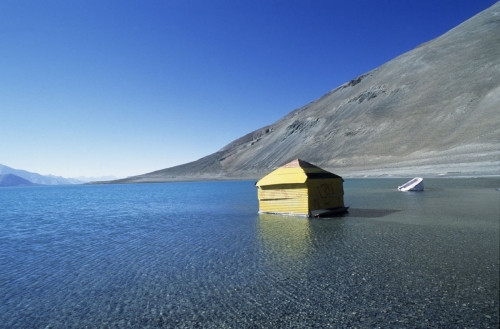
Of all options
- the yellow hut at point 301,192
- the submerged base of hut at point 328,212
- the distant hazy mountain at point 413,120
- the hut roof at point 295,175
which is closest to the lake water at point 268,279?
the submerged base of hut at point 328,212

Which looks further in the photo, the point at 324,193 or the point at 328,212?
the point at 324,193

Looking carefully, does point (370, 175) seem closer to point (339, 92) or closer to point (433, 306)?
point (433, 306)

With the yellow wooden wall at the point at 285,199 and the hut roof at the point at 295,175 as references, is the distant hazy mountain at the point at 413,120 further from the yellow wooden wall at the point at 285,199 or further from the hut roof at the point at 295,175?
the yellow wooden wall at the point at 285,199

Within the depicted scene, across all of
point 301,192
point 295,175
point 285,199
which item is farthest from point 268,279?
point 285,199

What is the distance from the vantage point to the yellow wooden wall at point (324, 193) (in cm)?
1758

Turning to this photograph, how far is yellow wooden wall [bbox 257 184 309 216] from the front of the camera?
696 inches

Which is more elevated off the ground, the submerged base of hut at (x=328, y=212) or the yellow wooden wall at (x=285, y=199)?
the yellow wooden wall at (x=285, y=199)

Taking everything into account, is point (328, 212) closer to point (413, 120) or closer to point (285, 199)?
point (285, 199)

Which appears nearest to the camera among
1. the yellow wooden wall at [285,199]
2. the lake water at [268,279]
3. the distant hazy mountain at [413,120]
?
the lake water at [268,279]

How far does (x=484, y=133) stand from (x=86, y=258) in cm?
7398

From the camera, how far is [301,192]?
1770 centimetres

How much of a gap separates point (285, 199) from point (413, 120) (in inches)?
3259

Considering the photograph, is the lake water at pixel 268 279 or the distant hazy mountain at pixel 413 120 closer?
the lake water at pixel 268 279

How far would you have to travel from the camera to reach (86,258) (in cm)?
1120
